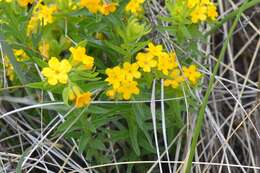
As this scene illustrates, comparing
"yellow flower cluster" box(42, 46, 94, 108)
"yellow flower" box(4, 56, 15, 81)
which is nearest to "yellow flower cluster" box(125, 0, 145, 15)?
"yellow flower cluster" box(42, 46, 94, 108)

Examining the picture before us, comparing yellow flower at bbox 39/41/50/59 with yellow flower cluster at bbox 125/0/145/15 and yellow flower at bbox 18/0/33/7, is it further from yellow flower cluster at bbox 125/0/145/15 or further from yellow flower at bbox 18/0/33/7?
yellow flower cluster at bbox 125/0/145/15

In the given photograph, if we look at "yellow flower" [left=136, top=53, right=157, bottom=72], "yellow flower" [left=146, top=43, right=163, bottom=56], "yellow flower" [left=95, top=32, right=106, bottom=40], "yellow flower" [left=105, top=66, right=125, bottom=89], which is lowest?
"yellow flower" [left=105, top=66, right=125, bottom=89]

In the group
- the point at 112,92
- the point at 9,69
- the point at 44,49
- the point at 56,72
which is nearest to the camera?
the point at 56,72

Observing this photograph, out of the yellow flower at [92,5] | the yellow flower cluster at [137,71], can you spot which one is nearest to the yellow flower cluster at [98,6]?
the yellow flower at [92,5]

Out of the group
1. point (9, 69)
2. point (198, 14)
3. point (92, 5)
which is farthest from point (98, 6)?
point (9, 69)

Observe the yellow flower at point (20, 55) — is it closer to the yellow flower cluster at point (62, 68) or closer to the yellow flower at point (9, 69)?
the yellow flower at point (9, 69)

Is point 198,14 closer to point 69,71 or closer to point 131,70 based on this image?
point 131,70

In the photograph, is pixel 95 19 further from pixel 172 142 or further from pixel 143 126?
pixel 172 142
